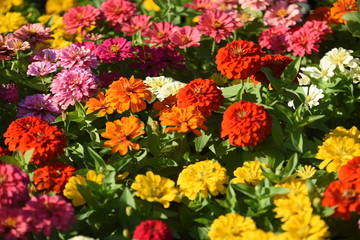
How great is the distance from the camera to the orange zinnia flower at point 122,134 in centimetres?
217

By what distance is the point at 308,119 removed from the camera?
2.26 meters

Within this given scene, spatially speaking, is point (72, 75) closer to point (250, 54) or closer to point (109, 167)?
point (109, 167)

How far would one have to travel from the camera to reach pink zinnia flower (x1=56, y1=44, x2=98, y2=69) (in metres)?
2.64

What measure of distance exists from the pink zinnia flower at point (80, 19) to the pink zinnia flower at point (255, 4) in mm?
788

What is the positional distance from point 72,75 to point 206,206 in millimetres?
814

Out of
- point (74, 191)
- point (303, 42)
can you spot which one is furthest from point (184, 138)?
point (303, 42)

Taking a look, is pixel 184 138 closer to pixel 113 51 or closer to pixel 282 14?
pixel 113 51

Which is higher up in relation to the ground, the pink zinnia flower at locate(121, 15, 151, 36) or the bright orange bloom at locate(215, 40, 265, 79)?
the bright orange bloom at locate(215, 40, 265, 79)

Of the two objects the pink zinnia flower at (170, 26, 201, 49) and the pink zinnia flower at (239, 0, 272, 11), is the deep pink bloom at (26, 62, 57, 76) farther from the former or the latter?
the pink zinnia flower at (239, 0, 272, 11)

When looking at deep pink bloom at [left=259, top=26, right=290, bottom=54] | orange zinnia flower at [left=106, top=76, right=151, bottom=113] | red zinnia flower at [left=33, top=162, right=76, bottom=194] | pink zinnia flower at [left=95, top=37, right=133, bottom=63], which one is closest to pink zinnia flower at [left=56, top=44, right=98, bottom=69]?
pink zinnia flower at [left=95, top=37, right=133, bottom=63]

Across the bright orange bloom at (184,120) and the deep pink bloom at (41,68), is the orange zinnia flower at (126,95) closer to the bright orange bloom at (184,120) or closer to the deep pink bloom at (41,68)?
Answer: the bright orange bloom at (184,120)

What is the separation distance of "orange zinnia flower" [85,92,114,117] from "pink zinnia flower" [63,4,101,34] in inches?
37.5

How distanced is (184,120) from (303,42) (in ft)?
3.46

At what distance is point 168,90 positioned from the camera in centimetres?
254
